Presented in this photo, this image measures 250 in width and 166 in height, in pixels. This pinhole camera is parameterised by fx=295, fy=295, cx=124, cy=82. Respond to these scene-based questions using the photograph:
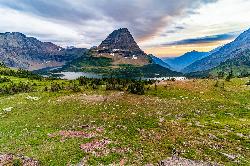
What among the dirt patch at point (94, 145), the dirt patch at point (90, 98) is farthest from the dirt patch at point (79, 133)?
the dirt patch at point (90, 98)

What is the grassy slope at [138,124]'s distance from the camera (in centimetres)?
3962

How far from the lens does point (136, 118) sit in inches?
2205

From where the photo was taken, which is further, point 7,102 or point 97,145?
point 7,102

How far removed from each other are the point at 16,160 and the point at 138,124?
2198 cm

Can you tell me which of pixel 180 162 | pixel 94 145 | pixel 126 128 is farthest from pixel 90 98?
pixel 180 162

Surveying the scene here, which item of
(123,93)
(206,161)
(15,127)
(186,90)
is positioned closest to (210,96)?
(186,90)

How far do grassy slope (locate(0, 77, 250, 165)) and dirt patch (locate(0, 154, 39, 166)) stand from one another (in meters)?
1.00

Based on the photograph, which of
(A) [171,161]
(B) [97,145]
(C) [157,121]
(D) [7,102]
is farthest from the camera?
(D) [7,102]

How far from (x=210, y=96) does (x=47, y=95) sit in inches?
1718

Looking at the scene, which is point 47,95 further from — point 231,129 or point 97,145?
point 231,129

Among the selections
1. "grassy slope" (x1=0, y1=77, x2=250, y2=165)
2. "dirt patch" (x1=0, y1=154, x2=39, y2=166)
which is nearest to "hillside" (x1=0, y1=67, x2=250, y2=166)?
"grassy slope" (x1=0, y1=77, x2=250, y2=165)

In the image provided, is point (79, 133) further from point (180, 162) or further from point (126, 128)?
point (180, 162)

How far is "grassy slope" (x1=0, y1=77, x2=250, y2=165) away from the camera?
130 ft

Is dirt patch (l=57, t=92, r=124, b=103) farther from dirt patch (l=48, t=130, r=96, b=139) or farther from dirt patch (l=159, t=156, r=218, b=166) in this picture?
dirt patch (l=159, t=156, r=218, b=166)
